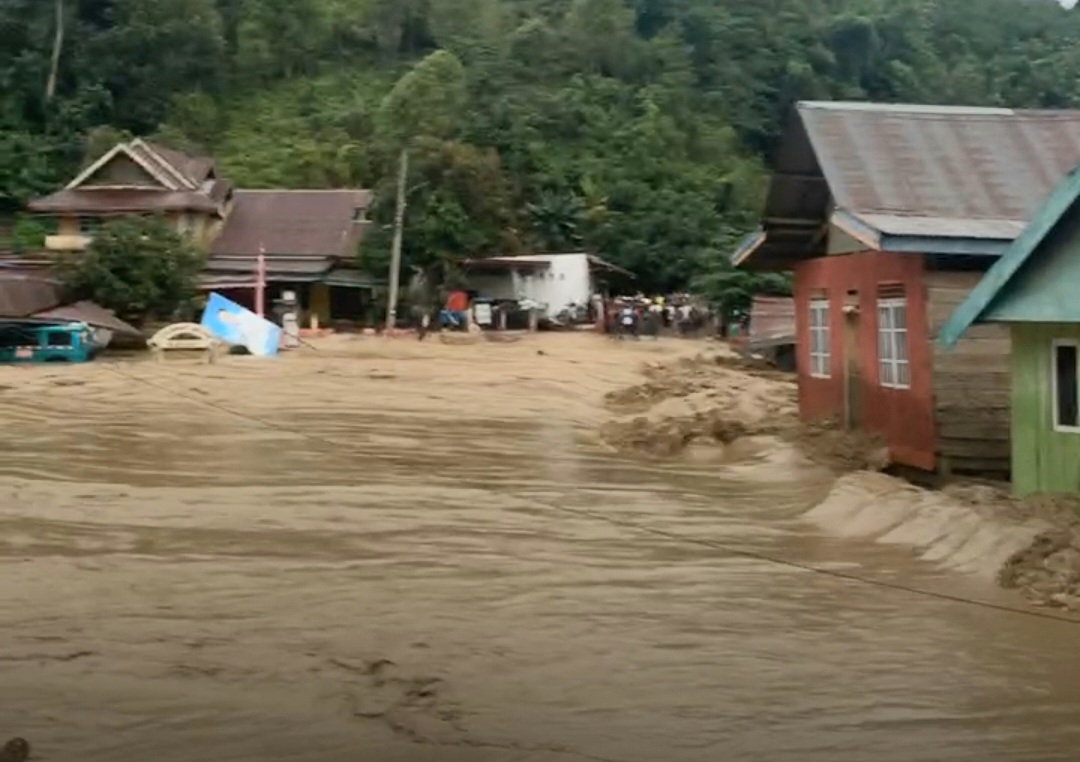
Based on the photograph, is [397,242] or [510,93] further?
[510,93]

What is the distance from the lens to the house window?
14.9m

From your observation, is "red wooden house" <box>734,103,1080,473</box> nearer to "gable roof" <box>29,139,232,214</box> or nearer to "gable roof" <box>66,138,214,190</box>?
"gable roof" <box>29,139,232,214</box>

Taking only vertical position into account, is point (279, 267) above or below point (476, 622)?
above

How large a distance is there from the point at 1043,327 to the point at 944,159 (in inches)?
139

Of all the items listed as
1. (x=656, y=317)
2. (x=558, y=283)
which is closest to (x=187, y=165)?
(x=558, y=283)

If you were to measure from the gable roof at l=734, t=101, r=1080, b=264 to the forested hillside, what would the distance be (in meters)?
22.8

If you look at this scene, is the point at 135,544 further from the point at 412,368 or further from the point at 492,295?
the point at 492,295

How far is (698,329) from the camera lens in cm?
3762

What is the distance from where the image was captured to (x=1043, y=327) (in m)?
9.30

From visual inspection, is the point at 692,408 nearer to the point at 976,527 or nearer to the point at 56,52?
the point at 976,527

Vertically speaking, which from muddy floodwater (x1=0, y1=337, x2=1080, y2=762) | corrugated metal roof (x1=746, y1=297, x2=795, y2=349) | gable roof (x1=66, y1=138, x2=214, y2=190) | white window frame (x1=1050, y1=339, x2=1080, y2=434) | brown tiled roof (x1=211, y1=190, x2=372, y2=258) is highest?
gable roof (x1=66, y1=138, x2=214, y2=190)

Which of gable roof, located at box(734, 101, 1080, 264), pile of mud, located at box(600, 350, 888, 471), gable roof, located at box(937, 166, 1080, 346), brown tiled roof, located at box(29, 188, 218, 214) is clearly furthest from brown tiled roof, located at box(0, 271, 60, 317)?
gable roof, located at box(937, 166, 1080, 346)

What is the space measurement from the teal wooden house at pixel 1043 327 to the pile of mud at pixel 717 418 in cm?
322

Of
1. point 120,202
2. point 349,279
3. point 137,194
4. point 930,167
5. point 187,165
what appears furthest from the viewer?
point 187,165
